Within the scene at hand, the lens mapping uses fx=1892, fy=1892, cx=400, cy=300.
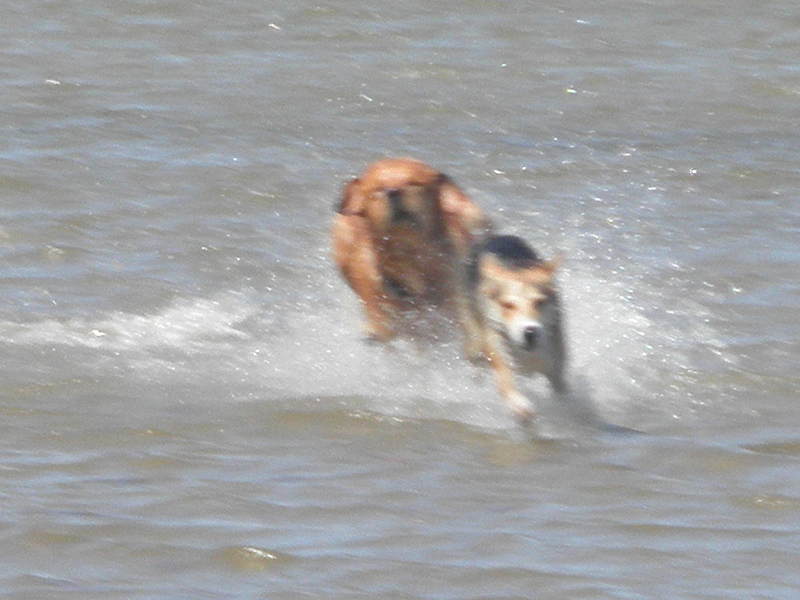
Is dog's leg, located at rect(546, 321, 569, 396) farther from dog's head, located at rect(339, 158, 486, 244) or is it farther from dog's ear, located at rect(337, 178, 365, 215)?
dog's ear, located at rect(337, 178, 365, 215)

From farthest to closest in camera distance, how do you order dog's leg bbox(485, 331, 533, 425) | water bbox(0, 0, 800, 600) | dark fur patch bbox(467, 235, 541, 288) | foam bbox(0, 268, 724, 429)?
1. foam bbox(0, 268, 724, 429)
2. dark fur patch bbox(467, 235, 541, 288)
3. dog's leg bbox(485, 331, 533, 425)
4. water bbox(0, 0, 800, 600)

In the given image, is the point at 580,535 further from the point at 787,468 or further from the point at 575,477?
the point at 787,468

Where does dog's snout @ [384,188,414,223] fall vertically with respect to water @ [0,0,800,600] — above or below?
above

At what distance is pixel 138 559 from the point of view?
5.57m

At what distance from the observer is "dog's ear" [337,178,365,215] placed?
7.76 metres

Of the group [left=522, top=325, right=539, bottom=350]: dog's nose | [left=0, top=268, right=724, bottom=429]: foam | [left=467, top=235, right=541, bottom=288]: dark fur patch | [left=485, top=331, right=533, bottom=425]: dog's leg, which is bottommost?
[left=0, top=268, right=724, bottom=429]: foam

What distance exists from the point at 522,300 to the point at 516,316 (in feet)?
0.22

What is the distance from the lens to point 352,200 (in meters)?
7.81

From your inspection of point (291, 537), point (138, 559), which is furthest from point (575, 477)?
point (138, 559)

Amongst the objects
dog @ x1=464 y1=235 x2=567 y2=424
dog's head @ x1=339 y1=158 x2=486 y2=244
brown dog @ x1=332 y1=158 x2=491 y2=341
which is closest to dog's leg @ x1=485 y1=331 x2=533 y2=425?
dog @ x1=464 y1=235 x2=567 y2=424

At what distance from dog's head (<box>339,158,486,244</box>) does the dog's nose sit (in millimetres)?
883

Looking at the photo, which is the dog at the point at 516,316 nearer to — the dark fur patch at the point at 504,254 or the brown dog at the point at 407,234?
the dark fur patch at the point at 504,254

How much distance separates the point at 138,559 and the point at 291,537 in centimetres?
49

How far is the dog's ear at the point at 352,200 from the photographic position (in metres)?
7.76
